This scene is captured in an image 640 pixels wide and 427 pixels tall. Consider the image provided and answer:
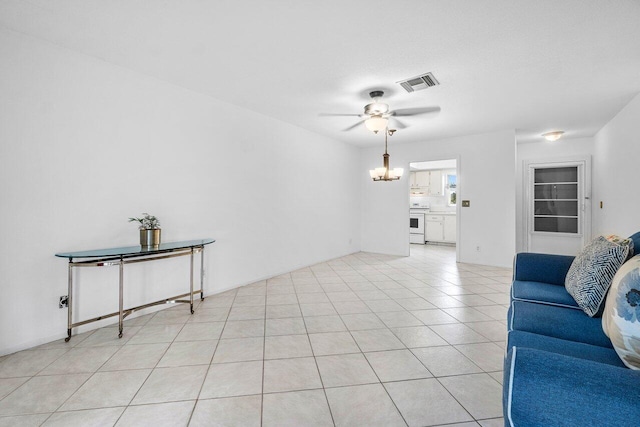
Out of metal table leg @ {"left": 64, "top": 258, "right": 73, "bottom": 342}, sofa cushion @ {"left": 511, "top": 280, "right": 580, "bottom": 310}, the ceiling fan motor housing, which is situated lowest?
metal table leg @ {"left": 64, "top": 258, "right": 73, "bottom": 342}

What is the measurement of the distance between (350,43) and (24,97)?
2.65m

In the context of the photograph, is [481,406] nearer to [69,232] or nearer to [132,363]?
[132,363]

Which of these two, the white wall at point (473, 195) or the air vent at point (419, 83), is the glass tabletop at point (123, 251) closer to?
the air vent at point (419, 83)

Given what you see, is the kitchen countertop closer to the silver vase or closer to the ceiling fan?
the ceiling fan

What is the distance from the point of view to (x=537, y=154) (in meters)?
6.12

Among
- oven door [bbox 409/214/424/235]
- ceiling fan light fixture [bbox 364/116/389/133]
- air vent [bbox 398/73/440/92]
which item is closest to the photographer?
air vent [bbox 398/73/440/92]

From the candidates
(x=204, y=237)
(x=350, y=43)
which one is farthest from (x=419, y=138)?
(x=204, y=237)

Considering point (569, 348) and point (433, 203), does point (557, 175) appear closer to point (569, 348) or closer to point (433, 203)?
point (433, 203)

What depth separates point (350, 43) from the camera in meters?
2.35

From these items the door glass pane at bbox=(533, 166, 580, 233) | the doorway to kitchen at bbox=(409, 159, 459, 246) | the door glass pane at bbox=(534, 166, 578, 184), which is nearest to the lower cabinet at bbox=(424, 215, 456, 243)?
the doorway to kitchen at bbox=(409, 159, 459, 246)

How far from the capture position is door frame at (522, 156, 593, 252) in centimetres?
564

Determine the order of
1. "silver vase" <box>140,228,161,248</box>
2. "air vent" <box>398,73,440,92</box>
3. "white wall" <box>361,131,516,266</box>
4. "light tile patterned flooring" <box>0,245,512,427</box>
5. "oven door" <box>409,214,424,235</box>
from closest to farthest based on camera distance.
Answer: "light tile patterned flooring" <box>0,245,512,427</box>
"silver vase" <box>140,228,161,248</box>
"air vent" <box>398,73,440,92</box>
"white wall" <box>361,131,516,266</box>
"oven door" <box>409,214,424,235</box>

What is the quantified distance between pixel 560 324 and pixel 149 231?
3.24 m

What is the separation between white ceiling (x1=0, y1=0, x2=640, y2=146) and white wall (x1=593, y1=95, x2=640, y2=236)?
459 millimetres
